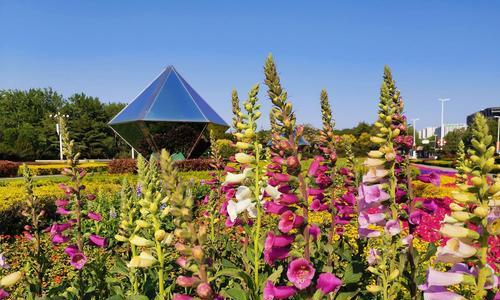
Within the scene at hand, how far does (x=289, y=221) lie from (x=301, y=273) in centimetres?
26

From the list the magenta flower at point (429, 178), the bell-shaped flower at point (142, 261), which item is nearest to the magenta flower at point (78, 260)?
the bell-shaped flower at point (142, 261)

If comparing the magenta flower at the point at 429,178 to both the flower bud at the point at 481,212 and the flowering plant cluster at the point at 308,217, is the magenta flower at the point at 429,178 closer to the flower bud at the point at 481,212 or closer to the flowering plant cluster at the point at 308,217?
the flowering plant cluster at the point at 308,217

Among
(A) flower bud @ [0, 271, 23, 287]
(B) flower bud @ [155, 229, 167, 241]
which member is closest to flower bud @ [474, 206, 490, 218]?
(B) flower bud @ [155, 229, 167, 241]

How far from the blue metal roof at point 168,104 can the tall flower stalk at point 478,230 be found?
12388mm

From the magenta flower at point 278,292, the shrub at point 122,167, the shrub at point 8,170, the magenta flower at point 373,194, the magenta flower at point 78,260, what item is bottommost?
the shrub at point 8,170

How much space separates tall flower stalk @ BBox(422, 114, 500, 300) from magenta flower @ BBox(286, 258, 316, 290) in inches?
18.7

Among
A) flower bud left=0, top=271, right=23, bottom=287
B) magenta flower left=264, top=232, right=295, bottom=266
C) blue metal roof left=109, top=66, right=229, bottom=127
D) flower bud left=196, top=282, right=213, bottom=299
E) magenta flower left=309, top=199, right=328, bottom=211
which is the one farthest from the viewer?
blue metal roof left=109, top=66, right=229, bottom=127

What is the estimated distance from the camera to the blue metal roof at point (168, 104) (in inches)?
528

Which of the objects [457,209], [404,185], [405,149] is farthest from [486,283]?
[405,149]

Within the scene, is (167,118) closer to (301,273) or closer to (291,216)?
(291,216)

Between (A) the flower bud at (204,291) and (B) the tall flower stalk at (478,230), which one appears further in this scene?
(B) the tall flower stalk at (478,230)

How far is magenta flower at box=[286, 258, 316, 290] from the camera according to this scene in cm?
168

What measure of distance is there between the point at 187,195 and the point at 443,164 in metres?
42.9

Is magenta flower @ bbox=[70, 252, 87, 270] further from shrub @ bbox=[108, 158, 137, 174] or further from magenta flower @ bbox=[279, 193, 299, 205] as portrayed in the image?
shrub @ bbox=[108, 158, 137, 174]
